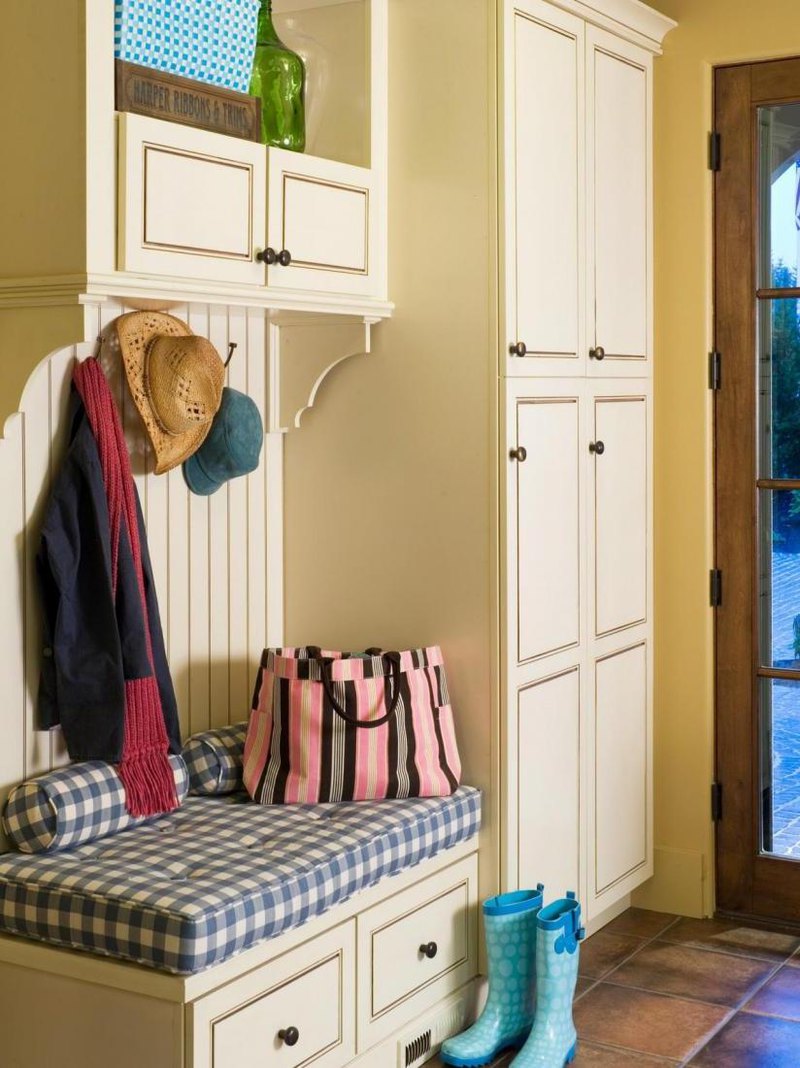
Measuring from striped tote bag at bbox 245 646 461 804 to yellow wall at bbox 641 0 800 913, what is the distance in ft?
3.36

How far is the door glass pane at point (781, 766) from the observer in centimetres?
364

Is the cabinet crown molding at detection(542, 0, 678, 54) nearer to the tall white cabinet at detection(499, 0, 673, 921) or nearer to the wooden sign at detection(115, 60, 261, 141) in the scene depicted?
the tall white cabinet at detection(499, 0, 673, 921)

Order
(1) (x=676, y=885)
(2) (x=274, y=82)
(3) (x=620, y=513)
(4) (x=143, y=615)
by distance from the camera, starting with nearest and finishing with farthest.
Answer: (4) (x=143, y=615), (2) (x=274, y=82), (3) (x=620, y=513), (1) (x=676, y=885)

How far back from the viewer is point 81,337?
235 centimetres

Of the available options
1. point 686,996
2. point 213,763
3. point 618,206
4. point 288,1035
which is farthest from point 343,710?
point 618,206

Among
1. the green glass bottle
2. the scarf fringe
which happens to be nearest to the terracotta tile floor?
the scarf fringe

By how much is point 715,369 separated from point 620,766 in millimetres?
1028

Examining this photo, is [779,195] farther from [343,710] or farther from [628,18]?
[343,710]

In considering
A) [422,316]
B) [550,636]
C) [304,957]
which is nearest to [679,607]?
[550,636]

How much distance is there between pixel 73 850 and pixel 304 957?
1.48 ft

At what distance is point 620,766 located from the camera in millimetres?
3533

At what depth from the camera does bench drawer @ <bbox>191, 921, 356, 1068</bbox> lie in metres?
2.31

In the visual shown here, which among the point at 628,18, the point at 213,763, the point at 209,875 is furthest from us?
the point at 628,18

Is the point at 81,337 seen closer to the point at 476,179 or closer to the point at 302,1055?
the point at 476,179
